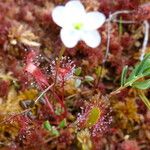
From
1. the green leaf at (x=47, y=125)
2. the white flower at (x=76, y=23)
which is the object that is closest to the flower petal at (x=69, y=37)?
the white flower at (x=76, y=23)

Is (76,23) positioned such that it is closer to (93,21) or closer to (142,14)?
(93,21)

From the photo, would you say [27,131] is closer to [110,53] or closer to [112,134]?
[112,134]

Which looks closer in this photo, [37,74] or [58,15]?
[58,15]

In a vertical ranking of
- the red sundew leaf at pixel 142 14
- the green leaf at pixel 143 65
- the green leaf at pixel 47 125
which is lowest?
the green leaf at pixel 47 125

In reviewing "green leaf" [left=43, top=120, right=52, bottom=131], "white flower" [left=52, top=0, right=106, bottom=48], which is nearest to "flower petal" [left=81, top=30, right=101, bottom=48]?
"white flower" [left=52, top=0, right=106, bottom=48]

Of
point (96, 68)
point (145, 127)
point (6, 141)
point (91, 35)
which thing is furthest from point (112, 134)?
point (91, 35)

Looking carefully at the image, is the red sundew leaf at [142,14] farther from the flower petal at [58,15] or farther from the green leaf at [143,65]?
the flower petal at [58,15]

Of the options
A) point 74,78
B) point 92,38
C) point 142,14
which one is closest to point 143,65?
point 92,38
